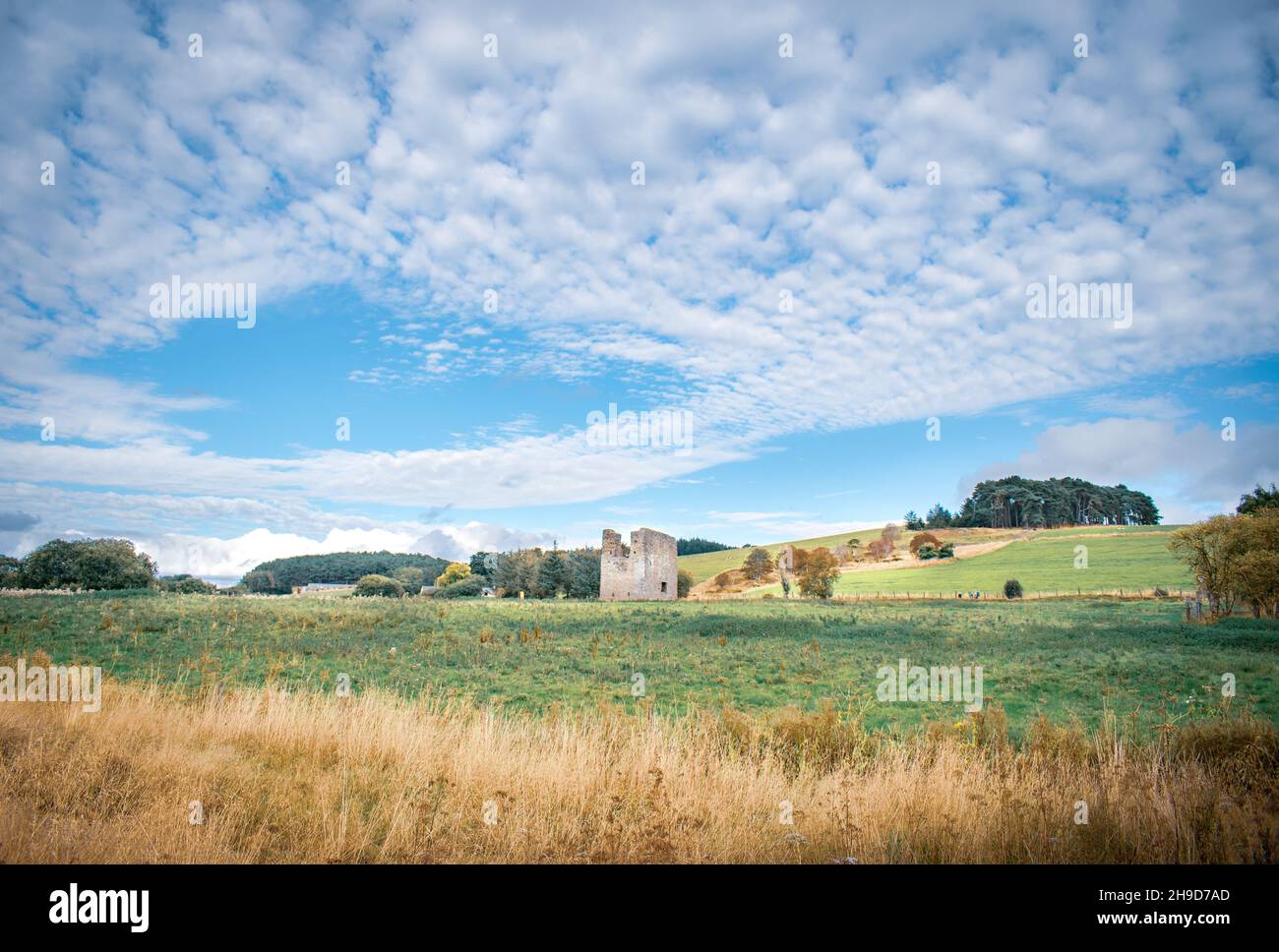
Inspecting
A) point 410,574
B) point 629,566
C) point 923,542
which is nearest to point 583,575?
point 629,566

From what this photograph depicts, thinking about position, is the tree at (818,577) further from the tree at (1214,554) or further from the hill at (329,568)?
the hill at (329,568)

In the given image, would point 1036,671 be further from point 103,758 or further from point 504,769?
point 103,758

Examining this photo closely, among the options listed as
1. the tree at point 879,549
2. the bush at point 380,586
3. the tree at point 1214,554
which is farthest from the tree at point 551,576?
the tree at point 879,549

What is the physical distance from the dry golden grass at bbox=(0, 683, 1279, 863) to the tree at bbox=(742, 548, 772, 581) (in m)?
88.3

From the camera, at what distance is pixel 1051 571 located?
232 ft

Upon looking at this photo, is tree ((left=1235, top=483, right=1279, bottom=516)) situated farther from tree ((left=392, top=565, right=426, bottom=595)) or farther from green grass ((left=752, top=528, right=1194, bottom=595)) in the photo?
tree ((left=392, top=565, right=426, bottom=595))

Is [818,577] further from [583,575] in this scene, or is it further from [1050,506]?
[1050,506]

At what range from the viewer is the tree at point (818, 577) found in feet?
190

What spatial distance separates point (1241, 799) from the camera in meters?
6.59

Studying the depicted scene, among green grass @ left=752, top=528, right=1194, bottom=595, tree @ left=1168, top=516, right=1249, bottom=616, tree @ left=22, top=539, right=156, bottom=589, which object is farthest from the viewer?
green grass @ left=752, top=528, right=1194, bottom=595

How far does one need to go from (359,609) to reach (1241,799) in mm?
32057

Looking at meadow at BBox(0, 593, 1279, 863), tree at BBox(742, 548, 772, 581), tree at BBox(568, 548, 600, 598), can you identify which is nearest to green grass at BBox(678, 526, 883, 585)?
tree at BBox(742, 548, 772, 581)

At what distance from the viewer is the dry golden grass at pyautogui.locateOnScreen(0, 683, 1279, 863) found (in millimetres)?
5445

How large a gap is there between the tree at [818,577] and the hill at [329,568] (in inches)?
2700
